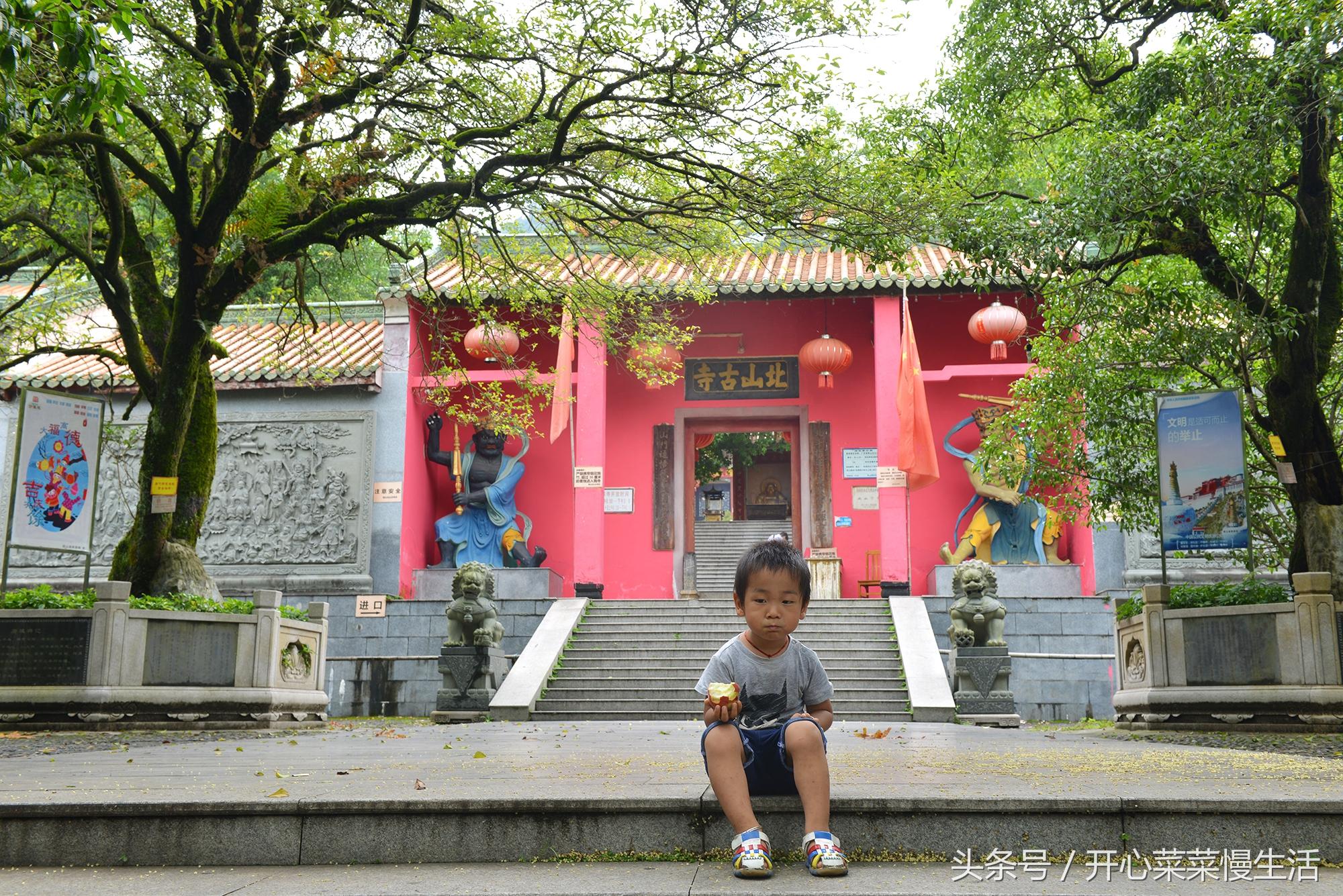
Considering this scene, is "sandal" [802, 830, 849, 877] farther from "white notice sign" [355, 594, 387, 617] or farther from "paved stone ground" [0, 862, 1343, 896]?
"white notice sign" [355, 594, 387, 617]

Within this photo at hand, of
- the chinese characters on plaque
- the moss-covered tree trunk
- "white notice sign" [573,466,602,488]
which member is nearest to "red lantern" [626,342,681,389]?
the chinese characters on plaque

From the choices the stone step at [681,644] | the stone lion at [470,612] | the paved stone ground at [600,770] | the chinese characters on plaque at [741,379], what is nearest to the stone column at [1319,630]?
the paved stone ground at [600,770]

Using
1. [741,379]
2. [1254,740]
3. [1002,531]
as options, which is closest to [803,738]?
[1254,740]

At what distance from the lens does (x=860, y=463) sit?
1592 cm

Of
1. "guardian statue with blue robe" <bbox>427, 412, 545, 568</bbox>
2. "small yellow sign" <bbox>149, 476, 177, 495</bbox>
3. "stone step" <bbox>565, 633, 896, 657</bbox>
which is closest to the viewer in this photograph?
"small yellow sign" <bbox>149, 476, 177, 495</bbox>

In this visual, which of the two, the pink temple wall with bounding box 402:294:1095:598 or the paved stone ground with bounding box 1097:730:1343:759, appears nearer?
the paved stone ground with bounding box 1097:730:1343:759

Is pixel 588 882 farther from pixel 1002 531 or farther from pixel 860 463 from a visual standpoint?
pixel 860 463

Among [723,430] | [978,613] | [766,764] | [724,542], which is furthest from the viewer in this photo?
[724,542]

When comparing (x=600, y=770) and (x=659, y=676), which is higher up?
(x=600, y=770)

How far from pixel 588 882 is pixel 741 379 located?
1366 cm

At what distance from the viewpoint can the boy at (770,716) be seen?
2877mm

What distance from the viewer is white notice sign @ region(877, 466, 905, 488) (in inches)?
557

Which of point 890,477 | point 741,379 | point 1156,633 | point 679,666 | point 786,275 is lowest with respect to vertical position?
point 679,666

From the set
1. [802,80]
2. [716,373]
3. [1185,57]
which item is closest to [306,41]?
[802,80]
